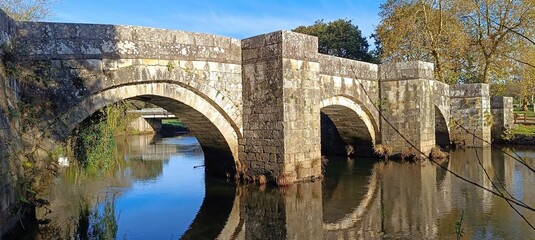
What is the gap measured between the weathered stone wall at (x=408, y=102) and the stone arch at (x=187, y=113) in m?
5.79

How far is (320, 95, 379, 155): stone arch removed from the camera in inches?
519

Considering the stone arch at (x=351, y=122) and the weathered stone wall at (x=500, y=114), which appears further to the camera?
the weathered stone wall at (x=500, y=114)

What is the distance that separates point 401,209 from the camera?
289 inches

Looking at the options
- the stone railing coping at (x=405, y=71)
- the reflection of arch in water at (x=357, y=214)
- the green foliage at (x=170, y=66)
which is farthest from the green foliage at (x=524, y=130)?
the green foliage at (x=170, y=66)

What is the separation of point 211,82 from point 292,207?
317 cm

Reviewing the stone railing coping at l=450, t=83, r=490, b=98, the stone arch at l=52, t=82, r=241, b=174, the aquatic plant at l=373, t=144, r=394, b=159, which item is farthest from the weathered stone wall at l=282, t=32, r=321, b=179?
the stone railing coping at l=450, t=83, r=490, b=98

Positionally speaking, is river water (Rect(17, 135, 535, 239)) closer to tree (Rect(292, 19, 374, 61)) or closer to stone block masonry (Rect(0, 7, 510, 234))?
stone block masonry (Rect(0, 7, 510, 234))

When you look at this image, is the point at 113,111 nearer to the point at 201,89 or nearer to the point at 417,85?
the point at 201,89

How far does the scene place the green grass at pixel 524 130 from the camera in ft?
60.0

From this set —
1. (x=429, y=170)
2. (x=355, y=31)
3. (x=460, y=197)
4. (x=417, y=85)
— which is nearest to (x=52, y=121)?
(x=460, y=197)

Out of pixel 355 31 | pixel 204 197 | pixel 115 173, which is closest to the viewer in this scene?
pixel 204 197

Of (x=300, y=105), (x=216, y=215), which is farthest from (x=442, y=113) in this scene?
(x=216, y=215)

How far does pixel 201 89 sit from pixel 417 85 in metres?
7.60

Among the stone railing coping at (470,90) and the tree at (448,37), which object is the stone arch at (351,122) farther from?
the tree at (448,37)
